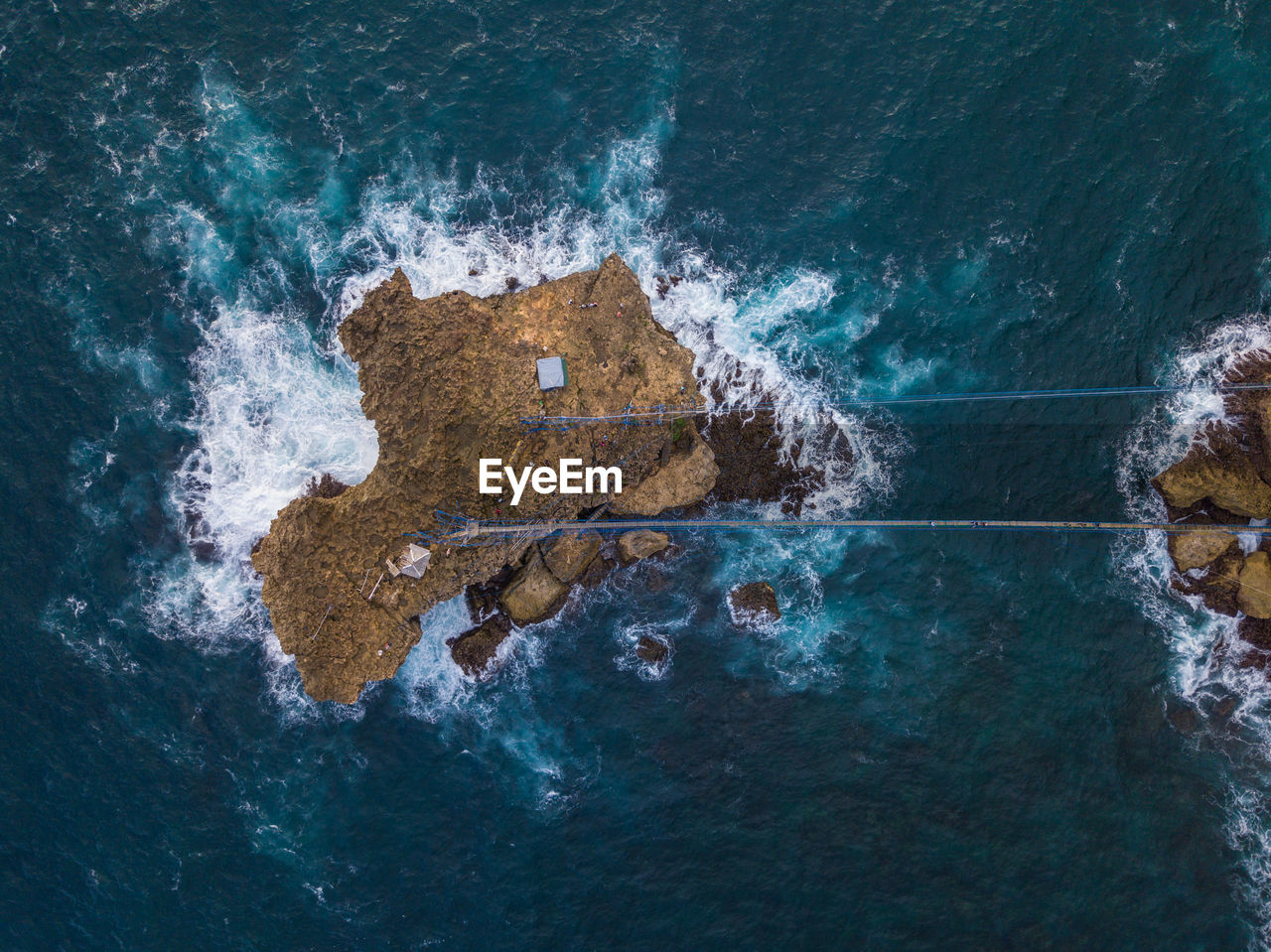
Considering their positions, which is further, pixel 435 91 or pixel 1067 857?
pixel 435 91

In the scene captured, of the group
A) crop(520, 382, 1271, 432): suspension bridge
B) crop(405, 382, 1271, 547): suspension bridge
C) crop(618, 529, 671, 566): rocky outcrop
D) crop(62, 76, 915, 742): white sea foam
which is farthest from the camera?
crop(62, 76, 915, 742): white sea foam

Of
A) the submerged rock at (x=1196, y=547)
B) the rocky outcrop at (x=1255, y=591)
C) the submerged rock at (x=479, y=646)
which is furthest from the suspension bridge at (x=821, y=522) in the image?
the submerged rock at (x=479, y=646)

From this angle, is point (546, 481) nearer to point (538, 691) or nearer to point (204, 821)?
point (538, 691)

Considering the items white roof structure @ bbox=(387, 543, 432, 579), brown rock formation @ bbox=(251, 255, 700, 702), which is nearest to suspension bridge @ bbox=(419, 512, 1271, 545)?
brown rock formation @ bbox=(251, 255, 700, 702)

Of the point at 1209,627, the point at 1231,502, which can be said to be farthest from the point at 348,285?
the point at 1209,627

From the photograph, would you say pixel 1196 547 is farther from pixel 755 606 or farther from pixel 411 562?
pixel 411 562

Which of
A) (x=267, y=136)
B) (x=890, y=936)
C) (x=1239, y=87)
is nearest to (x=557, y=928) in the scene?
(x=890, y=936)

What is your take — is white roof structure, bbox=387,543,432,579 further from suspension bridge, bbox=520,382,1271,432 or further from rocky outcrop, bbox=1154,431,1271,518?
rocky outcrop, bbox=1154,431,1271,518
